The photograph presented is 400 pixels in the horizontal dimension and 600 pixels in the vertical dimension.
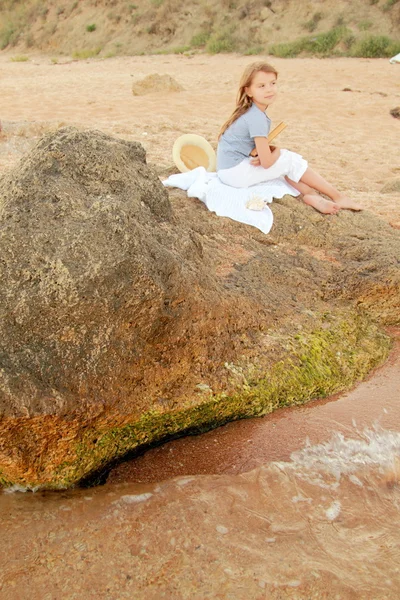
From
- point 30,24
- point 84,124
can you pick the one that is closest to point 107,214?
point 84,124

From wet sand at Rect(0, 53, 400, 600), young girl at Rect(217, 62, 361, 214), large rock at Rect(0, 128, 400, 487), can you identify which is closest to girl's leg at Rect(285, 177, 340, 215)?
young girl at Rect(217, 62, 361, 214)

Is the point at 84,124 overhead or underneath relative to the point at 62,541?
overhead

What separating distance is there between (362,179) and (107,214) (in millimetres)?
4200

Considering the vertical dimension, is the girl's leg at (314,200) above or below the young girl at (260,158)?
below

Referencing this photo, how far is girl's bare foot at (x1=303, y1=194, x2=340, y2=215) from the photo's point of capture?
3734 mm

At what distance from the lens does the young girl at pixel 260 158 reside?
3867mm

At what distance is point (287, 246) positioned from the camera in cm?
333

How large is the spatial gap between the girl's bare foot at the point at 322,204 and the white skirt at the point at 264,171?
158 mm

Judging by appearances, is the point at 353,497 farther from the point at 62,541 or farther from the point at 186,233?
the point at 186,233

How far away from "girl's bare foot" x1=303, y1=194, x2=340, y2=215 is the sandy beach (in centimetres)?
46

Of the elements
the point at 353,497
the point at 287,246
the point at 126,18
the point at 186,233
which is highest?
→ the point at 126,18

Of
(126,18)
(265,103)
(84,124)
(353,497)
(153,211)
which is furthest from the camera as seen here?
(126,18)

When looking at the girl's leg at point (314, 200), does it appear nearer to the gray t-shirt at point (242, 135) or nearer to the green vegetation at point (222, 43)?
the gray t-shirt at point (242, 135)

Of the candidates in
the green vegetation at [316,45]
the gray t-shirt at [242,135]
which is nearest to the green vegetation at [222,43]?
the green vegetation at [316,45]
